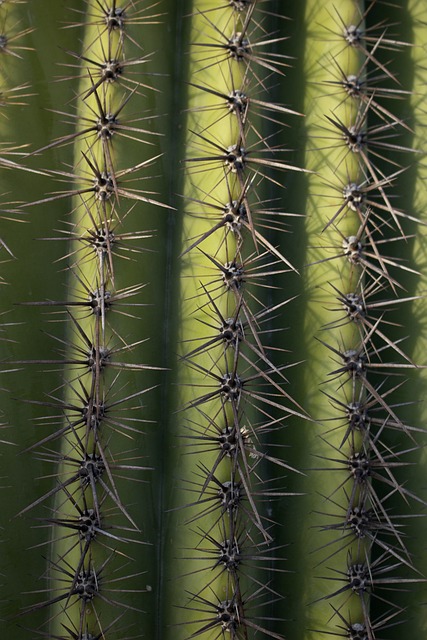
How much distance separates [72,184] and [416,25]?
128cm

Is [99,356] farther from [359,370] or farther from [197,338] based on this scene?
[359,370]

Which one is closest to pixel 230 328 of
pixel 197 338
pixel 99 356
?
pixel 197 338

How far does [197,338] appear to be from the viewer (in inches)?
91.4

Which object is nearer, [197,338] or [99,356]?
[99,356]

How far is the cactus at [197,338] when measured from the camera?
223 centimetres

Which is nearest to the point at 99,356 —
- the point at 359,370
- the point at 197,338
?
the point at 197,338

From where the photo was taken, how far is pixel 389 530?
238 centimetres

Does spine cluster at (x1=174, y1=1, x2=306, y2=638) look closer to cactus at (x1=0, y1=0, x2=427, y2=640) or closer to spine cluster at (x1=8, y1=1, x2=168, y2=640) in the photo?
cactus at (x1=0, y1=0, x2=427, y2=640)

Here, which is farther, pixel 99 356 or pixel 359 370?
pixel 359 370

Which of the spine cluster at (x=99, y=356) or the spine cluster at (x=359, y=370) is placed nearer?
the spine cluster at (x=99, y=356)

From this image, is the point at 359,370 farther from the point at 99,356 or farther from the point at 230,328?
the point at 99,356

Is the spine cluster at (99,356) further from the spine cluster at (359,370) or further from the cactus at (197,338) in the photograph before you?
the spine cluster at (359,370)

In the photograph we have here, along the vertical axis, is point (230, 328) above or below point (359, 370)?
above

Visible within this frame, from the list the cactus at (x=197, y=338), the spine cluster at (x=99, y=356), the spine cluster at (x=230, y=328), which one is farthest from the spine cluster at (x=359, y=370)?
the spine cluster at (x=99, y=356)
